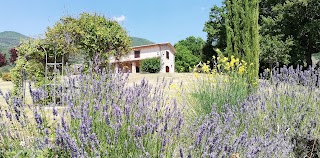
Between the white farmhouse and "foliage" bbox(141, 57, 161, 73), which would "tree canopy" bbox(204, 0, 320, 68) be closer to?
"foliage" bbox(141, 57, 161, 73)

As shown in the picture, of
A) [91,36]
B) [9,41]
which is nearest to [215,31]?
[91,36]

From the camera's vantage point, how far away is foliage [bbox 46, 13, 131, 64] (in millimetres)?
9375

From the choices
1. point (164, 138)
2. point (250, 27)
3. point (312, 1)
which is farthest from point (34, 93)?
point (312, 1)

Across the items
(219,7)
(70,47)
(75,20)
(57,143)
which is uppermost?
(219,7)

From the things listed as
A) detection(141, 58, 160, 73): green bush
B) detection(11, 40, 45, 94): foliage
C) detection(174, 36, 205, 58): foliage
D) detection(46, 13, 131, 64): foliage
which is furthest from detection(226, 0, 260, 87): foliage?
detection(174, 36, 205, 58): foliage

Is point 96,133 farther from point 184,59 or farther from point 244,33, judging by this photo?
point 184,59

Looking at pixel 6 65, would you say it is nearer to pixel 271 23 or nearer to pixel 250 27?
pixel 271 23

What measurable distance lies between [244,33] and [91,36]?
4766mm

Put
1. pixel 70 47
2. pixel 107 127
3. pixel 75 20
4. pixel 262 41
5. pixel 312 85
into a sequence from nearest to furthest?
pixel 107 127
pixel 312 85
pixel 70 47
pixel 75 20
pixel 262 41

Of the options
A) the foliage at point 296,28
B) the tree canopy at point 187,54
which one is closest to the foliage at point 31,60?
the foliage at point 296,28

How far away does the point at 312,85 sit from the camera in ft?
12.4

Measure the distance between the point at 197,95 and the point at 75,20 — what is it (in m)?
6.66

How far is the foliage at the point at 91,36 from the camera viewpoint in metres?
9.38

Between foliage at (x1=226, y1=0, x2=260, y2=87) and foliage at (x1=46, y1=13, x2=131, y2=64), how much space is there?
12.7 ft
